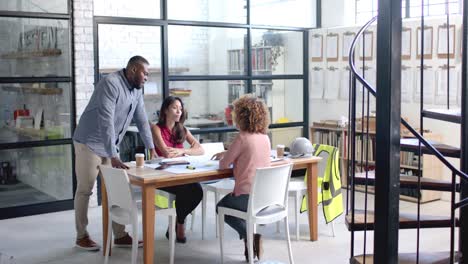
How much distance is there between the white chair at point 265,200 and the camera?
4383 millimetres

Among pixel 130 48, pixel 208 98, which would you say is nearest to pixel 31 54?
pixel 130 48

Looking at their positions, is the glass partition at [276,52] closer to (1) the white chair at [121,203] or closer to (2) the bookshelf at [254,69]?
(2) the bookshelf at [254,69]

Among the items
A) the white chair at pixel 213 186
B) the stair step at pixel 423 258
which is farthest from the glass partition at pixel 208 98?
the stair step at pixel 423 258

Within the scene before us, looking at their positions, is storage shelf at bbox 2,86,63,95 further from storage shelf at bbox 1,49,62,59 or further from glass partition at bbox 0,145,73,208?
glass partition at bbox 0,145,73,208

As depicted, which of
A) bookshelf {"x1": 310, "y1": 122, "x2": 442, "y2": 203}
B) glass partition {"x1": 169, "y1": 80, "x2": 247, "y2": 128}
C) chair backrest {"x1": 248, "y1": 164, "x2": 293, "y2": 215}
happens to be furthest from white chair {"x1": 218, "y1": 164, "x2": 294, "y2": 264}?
glass partition {"x1": 169, "y1": 80, "x2": 247, "y2": 128}

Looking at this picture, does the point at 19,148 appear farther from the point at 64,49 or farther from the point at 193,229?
the point at 193,229

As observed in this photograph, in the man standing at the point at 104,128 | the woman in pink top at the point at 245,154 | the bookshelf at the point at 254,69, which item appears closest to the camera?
the woman in pink top at the point at 245,154

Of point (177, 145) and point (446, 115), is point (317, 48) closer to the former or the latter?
point (177, 145)

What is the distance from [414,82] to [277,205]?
3245 mm

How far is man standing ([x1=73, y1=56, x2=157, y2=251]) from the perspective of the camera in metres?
4.77

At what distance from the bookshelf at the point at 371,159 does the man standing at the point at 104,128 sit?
2278mm

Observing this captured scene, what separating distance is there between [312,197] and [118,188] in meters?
1.74

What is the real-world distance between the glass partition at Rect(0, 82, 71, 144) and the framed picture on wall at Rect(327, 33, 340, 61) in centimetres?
345

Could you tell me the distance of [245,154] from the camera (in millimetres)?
4562
